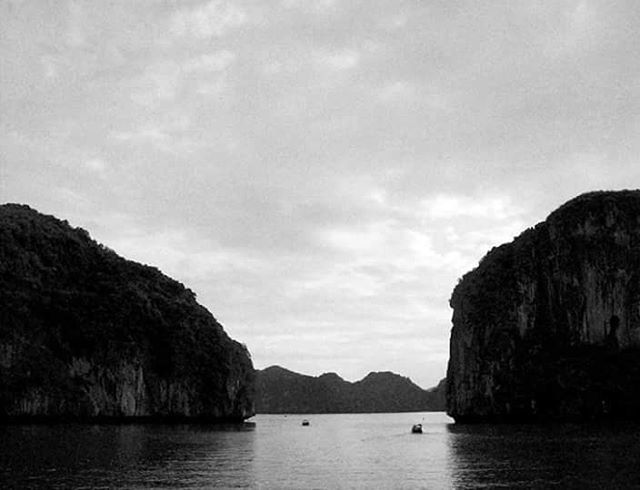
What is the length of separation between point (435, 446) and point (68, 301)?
96.3 meters

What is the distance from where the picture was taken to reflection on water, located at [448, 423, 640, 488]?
47625 millimetres

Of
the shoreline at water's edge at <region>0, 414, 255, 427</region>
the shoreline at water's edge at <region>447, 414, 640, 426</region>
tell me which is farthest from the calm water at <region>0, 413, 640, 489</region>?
the shoreline at water's edge at <region>447, 414, 640, 426</region>

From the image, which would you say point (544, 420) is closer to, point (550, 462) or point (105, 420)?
point (105, 420)

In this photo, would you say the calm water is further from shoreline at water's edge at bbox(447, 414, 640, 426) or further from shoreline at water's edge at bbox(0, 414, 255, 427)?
shoreline at water's edge at bbox(447, 414, 640, 426)

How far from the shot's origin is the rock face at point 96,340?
138 m

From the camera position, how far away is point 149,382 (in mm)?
162375

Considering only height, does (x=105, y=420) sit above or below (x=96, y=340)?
below

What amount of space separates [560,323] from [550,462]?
10612cm

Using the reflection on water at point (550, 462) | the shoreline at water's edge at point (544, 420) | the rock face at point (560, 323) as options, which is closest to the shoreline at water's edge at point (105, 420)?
the rock face at point (560, 323)

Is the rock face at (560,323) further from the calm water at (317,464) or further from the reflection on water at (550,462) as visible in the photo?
the reflection on water at (550,462)

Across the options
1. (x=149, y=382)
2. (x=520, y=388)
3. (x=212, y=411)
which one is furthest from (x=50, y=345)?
(x=520, y=388)

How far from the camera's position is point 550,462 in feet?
197

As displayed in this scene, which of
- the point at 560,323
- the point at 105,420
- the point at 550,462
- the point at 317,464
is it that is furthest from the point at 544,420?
the point at 317,464

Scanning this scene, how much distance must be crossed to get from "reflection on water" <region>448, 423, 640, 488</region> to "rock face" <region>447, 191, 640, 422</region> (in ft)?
199
